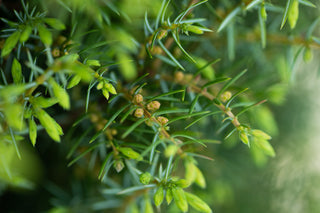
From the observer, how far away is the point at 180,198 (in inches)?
14.4

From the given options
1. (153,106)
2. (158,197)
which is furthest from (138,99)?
(158,197)

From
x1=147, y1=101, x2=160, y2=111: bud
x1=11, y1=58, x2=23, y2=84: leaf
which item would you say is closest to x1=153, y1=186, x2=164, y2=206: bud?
x1=147, y1=101, x2=160, y2=111: bud

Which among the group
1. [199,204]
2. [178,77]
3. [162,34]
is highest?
[162,34]

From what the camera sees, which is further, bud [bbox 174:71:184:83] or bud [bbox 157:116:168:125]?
bud [bbox 174:71:184:83]

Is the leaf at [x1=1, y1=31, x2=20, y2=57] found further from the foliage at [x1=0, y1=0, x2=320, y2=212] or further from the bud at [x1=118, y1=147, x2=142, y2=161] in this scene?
the bud at [x1=118, y1=147, x2=142, y2=161]

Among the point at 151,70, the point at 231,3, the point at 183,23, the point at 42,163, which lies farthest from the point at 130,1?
the point at 42,163

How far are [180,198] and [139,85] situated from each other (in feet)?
0.54

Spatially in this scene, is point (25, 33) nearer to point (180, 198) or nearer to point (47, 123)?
point (47, 123)

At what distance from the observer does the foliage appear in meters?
0.34

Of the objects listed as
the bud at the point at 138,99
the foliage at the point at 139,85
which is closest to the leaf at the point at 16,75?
the foliage at the point at 139,85

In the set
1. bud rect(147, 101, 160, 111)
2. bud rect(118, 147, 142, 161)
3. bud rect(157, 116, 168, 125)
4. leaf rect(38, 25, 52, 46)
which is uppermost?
leaf rect(38, 25, 52, 46)

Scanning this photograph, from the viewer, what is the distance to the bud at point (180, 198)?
1.18ft

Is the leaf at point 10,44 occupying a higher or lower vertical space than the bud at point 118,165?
higher

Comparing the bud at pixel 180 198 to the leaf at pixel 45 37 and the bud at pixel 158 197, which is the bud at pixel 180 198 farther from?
the leaf at pixel 45 37
